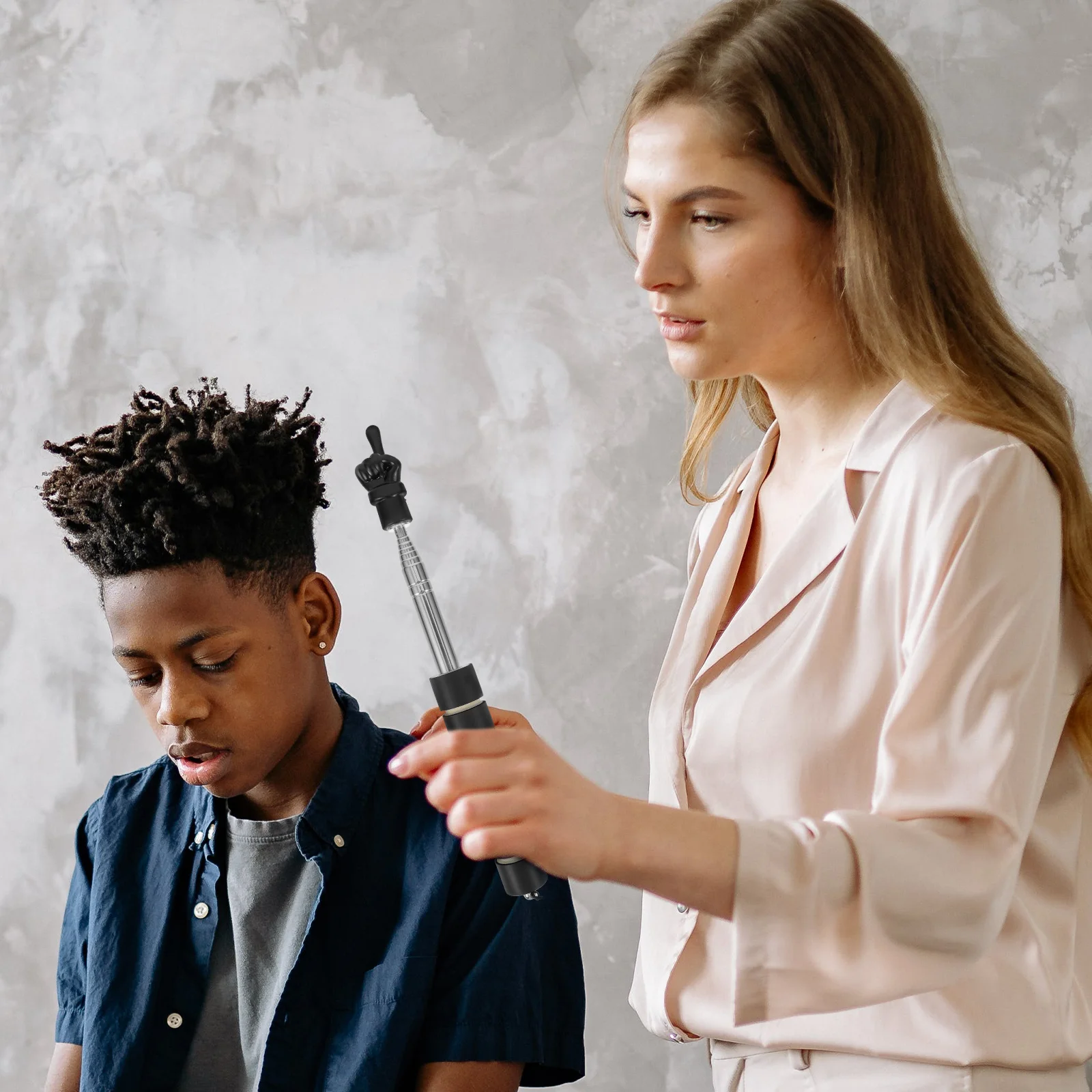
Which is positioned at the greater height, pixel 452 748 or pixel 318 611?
pixel 318 611

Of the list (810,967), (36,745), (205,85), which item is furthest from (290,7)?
(810,967)

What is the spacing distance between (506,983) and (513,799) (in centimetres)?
50

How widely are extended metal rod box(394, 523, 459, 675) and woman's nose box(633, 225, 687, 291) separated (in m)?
0.29

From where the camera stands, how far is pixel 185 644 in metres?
1.09

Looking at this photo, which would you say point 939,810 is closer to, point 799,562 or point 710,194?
point 799,562

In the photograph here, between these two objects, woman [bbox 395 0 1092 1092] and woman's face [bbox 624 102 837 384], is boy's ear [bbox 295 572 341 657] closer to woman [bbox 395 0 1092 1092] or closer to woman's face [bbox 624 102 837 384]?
woman [bbox 395 0 1092 1092]

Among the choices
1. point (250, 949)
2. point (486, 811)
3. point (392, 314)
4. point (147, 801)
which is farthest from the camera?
point (392, 314)

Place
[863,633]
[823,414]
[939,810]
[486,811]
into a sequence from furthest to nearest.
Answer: [823,414] → [863,633] → [939,810] → [486,811]

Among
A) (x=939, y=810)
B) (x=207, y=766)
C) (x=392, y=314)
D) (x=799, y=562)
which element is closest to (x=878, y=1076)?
(x=939, y=810)

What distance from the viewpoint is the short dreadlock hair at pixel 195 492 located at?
111cm

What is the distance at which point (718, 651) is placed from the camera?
99 centimetres

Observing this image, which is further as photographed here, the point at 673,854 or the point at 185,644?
the point at 185,644

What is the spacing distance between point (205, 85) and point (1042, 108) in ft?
3.62

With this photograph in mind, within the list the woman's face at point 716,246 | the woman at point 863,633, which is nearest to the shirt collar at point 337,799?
the woman at point 863,633
